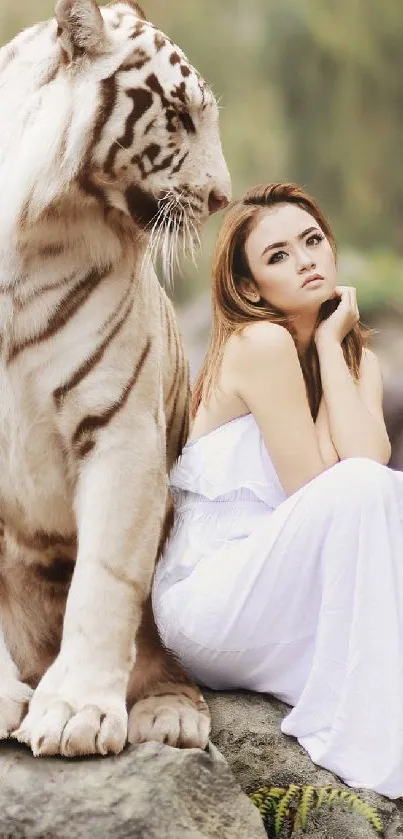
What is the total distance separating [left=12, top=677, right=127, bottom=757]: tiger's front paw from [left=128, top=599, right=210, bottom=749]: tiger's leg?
0.11 meters

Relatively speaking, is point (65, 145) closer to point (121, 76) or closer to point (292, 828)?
point (121, 76)

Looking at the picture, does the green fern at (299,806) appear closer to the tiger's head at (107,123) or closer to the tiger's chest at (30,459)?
the tiger's chest at (30,459)

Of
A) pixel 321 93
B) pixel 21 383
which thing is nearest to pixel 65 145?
pixel 21 383

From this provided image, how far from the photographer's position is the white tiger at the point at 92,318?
131 centimetres

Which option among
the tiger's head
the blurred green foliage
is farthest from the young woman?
the blurred green foliage

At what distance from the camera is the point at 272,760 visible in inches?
57.8

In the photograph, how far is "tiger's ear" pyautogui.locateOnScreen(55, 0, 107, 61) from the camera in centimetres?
130

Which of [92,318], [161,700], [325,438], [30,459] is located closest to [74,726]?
[161,700]

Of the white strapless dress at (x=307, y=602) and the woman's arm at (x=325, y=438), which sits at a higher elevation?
the woman's arm at (x=325, y=438)

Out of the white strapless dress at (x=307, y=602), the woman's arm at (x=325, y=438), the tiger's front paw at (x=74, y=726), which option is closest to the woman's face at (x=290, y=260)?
the woman's arm at (x=325, y=438)

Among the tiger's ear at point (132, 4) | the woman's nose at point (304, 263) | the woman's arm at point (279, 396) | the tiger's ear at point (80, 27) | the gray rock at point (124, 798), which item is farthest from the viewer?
the woman's nose at point (304, 263)

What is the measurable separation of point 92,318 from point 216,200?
0.75 feet

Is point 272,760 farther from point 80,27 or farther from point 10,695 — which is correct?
point 80,27

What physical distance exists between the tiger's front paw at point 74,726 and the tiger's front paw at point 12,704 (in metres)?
0.03
